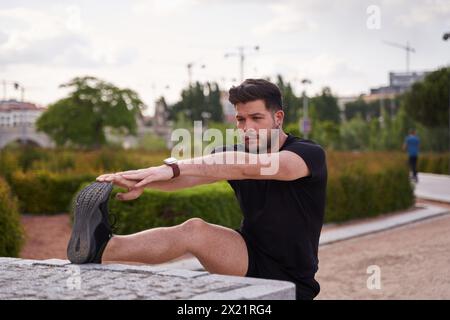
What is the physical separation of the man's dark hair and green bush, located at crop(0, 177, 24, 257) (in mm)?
5741

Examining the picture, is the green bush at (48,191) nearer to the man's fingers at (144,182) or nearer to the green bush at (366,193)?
the green bush at (366,193)

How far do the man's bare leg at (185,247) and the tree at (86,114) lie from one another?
1538 inches

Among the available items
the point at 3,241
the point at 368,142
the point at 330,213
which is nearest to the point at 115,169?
the point at 330,213

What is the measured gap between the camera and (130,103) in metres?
44.7

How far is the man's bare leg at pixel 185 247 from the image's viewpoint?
4.35 meters

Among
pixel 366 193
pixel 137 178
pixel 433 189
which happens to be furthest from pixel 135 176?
pixel 433 189

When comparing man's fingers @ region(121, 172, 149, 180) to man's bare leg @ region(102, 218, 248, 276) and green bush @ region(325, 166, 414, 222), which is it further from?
green bush @ region(325, 166, 414, 222)

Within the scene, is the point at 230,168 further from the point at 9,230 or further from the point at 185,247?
the point at 9,230

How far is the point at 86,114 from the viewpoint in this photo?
4325 centimetres

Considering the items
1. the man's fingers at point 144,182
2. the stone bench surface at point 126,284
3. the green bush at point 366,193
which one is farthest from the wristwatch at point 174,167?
the green bush at point 366,193

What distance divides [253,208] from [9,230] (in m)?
5.81

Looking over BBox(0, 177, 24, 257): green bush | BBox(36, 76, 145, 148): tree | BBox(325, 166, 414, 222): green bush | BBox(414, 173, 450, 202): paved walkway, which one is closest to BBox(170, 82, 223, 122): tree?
BBox(36, 76, 145, 148): tree
